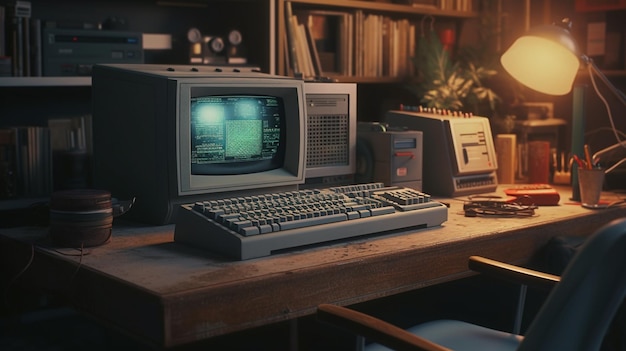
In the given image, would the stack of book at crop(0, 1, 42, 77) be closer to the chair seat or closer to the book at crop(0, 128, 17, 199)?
the book at crop(0, 128, 17, 199)

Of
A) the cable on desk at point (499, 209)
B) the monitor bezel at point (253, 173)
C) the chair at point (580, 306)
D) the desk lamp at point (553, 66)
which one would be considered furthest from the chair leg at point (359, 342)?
the desk lamp at point (553, 66)

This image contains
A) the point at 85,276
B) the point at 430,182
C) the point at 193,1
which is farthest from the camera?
the point at 193,1

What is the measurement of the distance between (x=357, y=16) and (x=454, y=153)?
3.00ft

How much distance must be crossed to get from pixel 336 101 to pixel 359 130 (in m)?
0.18

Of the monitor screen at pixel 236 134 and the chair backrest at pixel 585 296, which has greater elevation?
the monitor screen at pixel 236 134

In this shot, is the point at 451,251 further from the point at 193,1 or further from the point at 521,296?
the point at 193,1

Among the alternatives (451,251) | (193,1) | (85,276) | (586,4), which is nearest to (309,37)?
(193,1)

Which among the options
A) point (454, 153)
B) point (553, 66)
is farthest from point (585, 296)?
point (553, 66)

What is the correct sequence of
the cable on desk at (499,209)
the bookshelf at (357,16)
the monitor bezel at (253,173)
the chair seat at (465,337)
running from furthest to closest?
the bookshelf at (357,16) → the cable on desk at (499,209) → the monitor bezel at (253,173) → the chair seat at (465,337)

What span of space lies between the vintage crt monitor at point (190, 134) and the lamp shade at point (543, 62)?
0.81 meters

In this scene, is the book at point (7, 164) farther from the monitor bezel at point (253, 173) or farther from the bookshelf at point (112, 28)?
the monitor bezel at point (253, 173)

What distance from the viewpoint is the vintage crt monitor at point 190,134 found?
6.66ft

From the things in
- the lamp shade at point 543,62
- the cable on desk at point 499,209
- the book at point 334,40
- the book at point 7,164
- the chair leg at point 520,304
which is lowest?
the chair leg at point 520,304

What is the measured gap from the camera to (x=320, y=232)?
6.08ft
